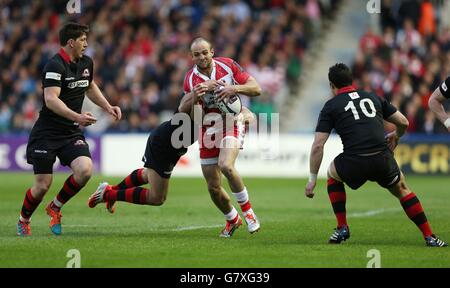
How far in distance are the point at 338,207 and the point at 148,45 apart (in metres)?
18.2

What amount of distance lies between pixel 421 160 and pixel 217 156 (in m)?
13.7

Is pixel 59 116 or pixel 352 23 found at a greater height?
pixel 352 23

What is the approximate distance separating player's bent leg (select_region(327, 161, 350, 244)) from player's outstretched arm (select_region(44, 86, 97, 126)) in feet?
9.06

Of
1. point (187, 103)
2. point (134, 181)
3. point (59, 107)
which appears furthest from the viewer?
point (134, 181)

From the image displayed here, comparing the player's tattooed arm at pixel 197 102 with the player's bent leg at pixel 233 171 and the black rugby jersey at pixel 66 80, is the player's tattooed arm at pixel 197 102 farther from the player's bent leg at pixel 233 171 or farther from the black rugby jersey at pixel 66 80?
the black rugby jersey at pixel 66 80

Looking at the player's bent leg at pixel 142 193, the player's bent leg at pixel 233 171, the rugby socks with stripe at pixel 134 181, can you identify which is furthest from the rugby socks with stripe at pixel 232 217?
the rugby socks with stripe at pixel 134 181

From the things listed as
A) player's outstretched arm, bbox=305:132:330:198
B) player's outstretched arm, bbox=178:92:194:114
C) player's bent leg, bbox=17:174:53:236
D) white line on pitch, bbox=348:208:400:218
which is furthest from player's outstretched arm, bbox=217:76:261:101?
white line on pitch, bbox=348:208:400:218

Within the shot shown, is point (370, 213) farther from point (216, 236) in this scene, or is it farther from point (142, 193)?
point (142, 193)

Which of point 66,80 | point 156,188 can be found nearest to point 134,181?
point 156,188

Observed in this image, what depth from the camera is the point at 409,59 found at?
25141mm

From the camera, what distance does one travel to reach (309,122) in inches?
1060

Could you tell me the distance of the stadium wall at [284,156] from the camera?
2355 centimetres

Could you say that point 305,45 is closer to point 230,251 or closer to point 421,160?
point 421,160
